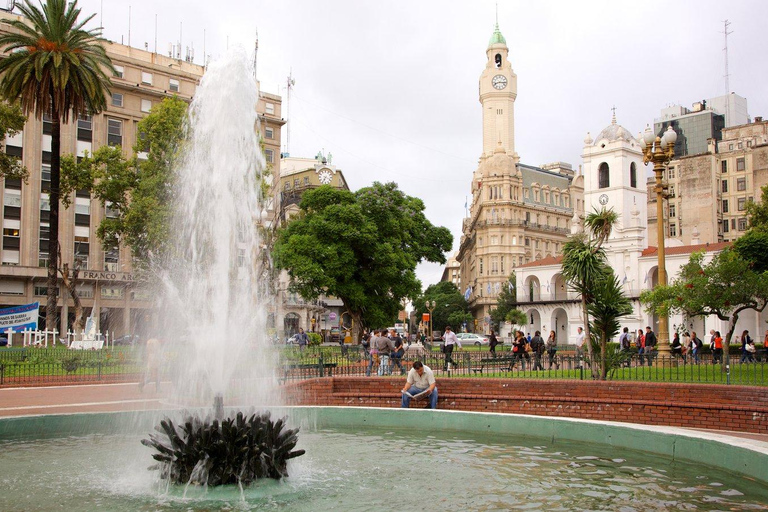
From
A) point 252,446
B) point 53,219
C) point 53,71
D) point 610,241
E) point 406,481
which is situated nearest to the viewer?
point 252,446

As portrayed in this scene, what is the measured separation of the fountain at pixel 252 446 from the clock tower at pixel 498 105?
10079cm

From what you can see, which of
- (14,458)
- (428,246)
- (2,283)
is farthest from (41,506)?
(2,283)

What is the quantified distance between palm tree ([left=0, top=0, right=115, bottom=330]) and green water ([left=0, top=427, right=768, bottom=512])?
23.1 meters

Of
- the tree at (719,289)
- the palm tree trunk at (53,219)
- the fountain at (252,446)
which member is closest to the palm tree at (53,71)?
the palm tree trunk at (53,219)

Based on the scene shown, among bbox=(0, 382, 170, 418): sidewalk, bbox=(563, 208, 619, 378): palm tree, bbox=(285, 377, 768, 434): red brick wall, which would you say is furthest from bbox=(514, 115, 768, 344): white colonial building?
bbox=(0, 382, 170, 418): sidewalk

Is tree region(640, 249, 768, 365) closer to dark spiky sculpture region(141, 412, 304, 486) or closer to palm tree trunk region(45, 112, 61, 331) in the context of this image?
dark spiky sculpture region(141, 412, 304, 486)

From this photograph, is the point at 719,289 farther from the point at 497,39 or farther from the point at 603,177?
the point at 497,39

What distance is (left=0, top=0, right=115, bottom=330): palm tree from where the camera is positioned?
30328 mm

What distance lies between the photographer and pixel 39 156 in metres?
56.4

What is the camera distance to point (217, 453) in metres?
8.23

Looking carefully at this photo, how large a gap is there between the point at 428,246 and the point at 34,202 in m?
31.2

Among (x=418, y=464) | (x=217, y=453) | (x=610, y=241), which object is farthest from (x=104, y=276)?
(x=217, y=453)

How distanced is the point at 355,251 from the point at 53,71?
857 inches

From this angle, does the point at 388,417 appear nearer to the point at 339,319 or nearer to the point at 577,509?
A: the point at 577,509
